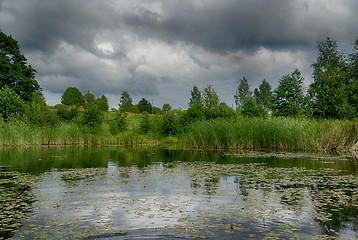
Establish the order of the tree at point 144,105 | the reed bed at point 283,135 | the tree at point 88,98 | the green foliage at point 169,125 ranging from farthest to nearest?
the tree at point 144,105
the tree at point 88,98
the green foliage at point 169,125
the reed bed at point 283,135

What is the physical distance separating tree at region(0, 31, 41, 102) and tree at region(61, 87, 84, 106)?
132ft

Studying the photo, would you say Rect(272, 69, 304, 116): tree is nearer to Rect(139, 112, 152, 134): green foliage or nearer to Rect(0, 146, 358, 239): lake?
Rect(139, 112, 152, 134): green foliage

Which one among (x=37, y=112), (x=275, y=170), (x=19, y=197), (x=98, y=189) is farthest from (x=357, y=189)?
(x=37, y=112)

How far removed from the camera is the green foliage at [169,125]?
38031mm

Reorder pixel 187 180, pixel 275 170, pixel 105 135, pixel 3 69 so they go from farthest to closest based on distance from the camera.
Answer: pixel 3 69 → pixel 105 135 → pixel 275 170 → pixel 187 180

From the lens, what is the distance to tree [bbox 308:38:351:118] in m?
39.9

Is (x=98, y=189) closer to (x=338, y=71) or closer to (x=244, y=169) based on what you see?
(x=244, y=169)

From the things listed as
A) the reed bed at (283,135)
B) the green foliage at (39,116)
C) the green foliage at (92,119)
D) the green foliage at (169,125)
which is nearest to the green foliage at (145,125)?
the green foliage at (169,125)

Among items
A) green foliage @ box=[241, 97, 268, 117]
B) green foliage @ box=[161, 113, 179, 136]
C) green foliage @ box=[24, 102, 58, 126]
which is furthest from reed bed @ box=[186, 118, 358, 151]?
green foliage @ box=[24, 102, 58, 126]

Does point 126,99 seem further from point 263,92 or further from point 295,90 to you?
point 295,90

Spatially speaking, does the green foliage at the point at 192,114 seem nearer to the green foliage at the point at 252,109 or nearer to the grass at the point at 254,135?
the green foliage at the point at 252,109

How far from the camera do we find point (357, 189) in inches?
278

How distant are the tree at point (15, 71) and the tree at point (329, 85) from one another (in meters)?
44.2

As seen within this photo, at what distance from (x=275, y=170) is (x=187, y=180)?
393cm
